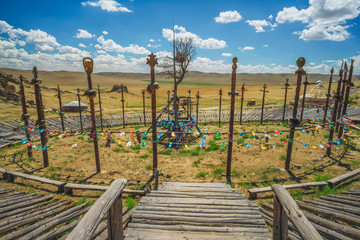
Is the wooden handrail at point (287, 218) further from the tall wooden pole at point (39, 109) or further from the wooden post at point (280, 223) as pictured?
the tall wooden pole at point (39, 109)

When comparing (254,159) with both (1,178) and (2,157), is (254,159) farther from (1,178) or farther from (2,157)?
(2,157)

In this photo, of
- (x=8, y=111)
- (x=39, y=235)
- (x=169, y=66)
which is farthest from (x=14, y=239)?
(x=8, y=111)

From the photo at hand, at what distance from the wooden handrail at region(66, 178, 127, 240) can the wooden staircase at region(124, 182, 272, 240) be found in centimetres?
97

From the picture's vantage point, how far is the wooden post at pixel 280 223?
8.55ft

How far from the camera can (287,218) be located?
2592 mm

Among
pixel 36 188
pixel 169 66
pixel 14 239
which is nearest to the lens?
pixel 14 239

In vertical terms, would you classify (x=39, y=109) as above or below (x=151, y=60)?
below

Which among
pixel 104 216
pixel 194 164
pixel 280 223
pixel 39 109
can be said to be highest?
pixel 104 216

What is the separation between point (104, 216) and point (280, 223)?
2361mm

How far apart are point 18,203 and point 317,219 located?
8011mm

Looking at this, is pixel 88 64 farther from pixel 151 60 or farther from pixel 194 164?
pixel 194 164

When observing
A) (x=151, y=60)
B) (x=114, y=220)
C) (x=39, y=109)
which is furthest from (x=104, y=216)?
(x=39, y=109)

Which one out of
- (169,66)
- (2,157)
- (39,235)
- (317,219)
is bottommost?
(2,157)

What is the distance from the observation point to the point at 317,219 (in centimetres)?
443
